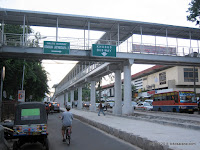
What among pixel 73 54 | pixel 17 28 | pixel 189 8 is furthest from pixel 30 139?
pixel 17 28

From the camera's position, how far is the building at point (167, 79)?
169 feet

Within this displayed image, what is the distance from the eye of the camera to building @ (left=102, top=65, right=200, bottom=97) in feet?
169

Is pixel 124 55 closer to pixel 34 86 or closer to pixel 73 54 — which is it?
pixel 73 54

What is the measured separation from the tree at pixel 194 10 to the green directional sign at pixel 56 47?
12.6m

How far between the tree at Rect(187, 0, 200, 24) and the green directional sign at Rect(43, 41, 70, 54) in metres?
12.6

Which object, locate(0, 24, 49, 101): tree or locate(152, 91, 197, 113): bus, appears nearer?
locate(0, 24, 49, 101): tree

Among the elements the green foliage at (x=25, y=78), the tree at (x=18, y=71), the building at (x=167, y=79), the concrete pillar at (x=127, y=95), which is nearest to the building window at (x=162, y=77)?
the building at (x=167, y=79)

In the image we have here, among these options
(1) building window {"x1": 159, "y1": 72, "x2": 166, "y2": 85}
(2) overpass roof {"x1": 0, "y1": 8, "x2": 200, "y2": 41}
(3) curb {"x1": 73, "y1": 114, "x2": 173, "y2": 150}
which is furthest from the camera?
(1) building window {"x1": 159, "y1": 72, "x2": 166, "y2": 85}

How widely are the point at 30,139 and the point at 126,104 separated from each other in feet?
56.1

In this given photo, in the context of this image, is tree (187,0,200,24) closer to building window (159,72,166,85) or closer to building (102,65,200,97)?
building (102,65,200,97)

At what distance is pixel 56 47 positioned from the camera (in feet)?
71.2

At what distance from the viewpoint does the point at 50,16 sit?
77.4 ft

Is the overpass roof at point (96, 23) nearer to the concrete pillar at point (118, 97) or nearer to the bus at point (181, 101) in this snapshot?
the concrete pillar at point (118, 97)

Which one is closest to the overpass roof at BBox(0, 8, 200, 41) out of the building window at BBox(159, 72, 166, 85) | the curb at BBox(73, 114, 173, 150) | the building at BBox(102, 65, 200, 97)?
the curb at BBox(73, 114, 173, 150)
